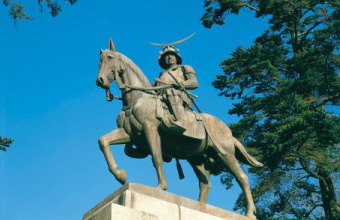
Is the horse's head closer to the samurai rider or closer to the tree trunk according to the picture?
the samurai rider

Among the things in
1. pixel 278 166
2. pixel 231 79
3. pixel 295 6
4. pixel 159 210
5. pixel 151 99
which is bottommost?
pixel 159 210

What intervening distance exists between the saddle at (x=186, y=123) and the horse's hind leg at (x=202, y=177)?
0.78 meters

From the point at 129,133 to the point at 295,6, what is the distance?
11915mm

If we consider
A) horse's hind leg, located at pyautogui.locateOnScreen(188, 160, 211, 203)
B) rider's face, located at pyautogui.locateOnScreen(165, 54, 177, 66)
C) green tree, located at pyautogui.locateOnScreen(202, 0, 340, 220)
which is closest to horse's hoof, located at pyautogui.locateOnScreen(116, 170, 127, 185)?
horse's hind leg, located at pyautogui.locateOnScreen(188, 160, 211, 203)

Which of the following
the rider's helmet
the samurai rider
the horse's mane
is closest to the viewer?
the samurai rider

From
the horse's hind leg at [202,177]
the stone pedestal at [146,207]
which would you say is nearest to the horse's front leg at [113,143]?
the stone pedestal at [146,207]

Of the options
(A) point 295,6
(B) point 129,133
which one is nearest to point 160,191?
(B) point 129,133

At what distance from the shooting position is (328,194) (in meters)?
18.1

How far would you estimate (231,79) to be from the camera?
68.2 ft

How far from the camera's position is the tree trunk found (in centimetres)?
1778

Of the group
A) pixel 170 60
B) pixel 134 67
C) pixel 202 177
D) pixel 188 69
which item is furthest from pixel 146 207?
pixel 170 60

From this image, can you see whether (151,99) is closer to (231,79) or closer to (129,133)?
(129,133)

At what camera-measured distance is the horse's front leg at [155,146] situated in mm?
10156

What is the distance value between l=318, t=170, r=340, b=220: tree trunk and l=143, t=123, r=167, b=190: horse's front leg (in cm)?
892
